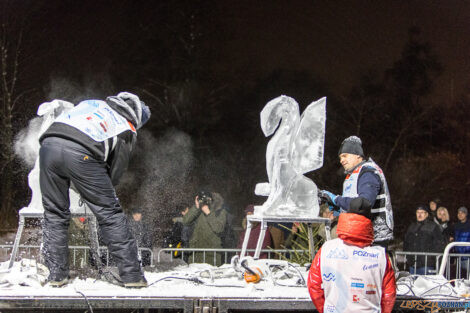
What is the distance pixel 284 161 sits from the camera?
4.85 metres

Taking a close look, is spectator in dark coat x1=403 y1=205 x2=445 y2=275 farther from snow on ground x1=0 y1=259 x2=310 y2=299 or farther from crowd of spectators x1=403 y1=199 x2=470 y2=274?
snow on ground x1=0 y1=259 x2=310 y2=299

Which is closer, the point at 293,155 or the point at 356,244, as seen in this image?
the point at 356,244

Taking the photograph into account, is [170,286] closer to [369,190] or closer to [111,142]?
[111,142]

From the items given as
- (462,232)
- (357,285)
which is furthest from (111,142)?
(462,232)

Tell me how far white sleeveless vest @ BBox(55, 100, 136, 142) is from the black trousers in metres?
0.13

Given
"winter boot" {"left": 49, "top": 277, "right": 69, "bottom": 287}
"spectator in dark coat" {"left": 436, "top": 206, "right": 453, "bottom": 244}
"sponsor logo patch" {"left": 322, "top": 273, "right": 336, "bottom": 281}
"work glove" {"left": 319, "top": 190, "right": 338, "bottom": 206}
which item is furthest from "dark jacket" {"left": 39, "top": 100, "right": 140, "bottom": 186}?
"spectator in dark coat" {"left": 436, "top": 206, "right": 453, "bottom": 244}

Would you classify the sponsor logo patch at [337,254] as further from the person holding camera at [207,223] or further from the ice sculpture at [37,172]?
the person holding camera at [207,223]

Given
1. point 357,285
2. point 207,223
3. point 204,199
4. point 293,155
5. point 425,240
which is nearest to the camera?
point 357,285

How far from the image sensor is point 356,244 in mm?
3033

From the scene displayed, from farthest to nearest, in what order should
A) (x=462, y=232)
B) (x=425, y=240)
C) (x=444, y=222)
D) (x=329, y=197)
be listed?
(x=444, y=222)
(x=462, y=232)
(x=425, y=240)
(x=329, y=197)

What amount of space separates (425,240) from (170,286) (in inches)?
169

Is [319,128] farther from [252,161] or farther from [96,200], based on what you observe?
[252,161]

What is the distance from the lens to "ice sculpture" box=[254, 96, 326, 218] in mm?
4805

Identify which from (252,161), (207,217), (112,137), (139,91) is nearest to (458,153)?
(252,161)
